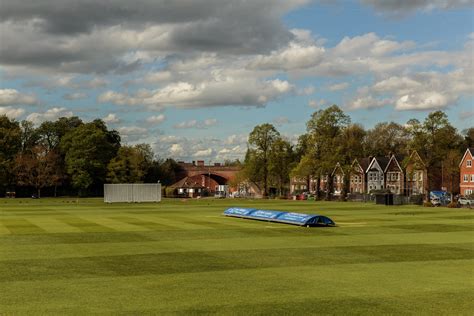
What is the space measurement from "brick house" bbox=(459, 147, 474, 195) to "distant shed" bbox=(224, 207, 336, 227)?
72.4 m

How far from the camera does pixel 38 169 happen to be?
126 meters

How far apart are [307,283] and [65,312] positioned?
25.9ft

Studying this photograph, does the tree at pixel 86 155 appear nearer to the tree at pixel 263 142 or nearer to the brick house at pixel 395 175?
the tree at pixel 263 142

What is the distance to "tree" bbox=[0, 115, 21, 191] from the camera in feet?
402

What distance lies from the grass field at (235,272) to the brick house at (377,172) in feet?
339

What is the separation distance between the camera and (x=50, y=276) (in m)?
20.9

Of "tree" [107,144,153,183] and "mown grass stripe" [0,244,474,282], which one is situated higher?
"tree" [107,144,153,183]

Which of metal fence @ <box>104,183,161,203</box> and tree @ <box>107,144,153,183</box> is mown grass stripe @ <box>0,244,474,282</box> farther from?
tree @ <box>107,144,153,183</box>

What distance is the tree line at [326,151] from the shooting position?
9650cm

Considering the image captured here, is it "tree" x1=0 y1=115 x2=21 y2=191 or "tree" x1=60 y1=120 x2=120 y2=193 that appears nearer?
"tree" x1=0 y1=115 x2=21 y2=191

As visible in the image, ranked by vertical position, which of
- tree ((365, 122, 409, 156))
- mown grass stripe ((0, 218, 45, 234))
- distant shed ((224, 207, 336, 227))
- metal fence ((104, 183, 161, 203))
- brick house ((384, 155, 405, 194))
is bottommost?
mown grass stripe ((0, 218, 45, 234))

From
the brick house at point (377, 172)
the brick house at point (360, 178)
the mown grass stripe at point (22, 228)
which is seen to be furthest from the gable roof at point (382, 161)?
the mown grass stripe at point (22, 228)

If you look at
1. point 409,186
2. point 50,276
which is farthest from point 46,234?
point 409,186

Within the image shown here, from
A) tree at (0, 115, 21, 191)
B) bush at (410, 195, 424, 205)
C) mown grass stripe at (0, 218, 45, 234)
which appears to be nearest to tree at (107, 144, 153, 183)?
tree at (0, 115, 21, 191)
